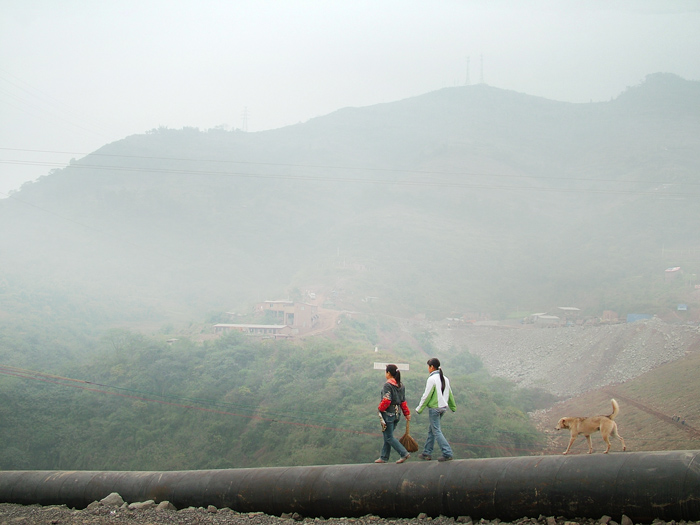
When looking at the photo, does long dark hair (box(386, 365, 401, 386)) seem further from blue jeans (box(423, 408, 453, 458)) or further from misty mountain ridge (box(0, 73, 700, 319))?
misty mountain ridge (box(0, 73, 700, 319))

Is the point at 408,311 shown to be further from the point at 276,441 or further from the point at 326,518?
the point at 326,518

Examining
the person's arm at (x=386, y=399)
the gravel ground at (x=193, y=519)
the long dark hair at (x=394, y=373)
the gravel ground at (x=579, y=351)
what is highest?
the long dark hair at (x=394, y=373)

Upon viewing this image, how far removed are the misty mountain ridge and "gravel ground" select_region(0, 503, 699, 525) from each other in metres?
63.4

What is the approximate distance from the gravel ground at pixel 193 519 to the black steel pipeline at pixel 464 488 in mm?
112

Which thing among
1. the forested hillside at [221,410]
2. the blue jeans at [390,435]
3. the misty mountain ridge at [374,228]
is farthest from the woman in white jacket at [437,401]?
the misty mountain ridge at [374,228]

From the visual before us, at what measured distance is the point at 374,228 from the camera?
443 ft

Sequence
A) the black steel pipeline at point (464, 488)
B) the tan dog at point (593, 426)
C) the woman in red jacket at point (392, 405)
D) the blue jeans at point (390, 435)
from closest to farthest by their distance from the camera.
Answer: the black steel pipeline at point (464, 488) < the tan dog at point (593, 426) < the woman in red jacket at point (392, 405) < the blue jeans at point (390, 435)

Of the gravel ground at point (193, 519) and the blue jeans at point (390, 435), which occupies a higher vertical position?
the blue jeans at point (390, 435)

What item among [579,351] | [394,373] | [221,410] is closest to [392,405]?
[394,373]

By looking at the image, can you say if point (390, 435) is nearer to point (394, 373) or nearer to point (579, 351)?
point (394, 373)

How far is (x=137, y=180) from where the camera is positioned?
157500mm

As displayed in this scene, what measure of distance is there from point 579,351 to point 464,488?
4466cm

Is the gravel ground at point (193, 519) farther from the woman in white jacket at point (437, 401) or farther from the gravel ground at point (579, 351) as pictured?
the gravel ground at point (579, 351)

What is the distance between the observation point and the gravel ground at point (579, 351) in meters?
39.9
